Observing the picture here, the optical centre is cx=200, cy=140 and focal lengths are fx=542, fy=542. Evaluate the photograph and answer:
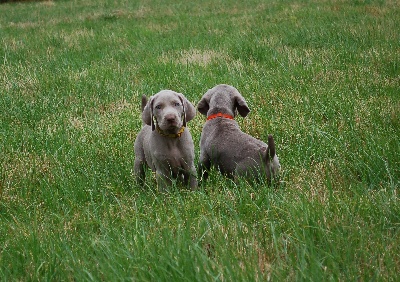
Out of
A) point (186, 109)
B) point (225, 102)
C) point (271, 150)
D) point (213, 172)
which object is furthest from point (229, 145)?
point (225, 102)

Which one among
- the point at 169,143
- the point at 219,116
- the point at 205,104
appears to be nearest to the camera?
the point at 169,143

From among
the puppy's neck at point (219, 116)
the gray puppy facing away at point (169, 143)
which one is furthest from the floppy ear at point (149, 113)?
the puppy's neck at point (219, 116)

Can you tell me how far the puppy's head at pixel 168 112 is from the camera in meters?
4.15

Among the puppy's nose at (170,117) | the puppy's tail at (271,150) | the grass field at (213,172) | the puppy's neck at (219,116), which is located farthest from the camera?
the puppy's neck at (219,116)

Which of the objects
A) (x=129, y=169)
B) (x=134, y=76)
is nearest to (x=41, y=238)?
(x=129, y=169)

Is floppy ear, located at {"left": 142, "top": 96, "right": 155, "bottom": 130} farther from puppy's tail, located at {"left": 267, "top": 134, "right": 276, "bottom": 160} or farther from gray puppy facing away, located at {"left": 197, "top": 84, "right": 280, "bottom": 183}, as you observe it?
puppy's tail, located at {"left": 267, "top": 134, "right": 276, "bottom": 160}

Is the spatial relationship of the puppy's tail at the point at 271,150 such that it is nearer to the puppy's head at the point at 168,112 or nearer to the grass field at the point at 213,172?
the grass field at the point at 213,172

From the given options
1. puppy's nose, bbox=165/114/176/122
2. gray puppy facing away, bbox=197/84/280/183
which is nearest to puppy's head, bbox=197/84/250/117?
gray puppy facing away, bbox=197/84/280/183

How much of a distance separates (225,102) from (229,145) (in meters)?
0.67

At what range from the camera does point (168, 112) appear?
417cm

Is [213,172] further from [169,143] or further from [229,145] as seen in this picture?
[169,143]

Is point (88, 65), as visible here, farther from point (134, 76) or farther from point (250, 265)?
point (250, 265)

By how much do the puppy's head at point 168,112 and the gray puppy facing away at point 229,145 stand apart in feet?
1.20

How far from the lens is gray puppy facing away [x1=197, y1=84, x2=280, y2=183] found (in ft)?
13.6
